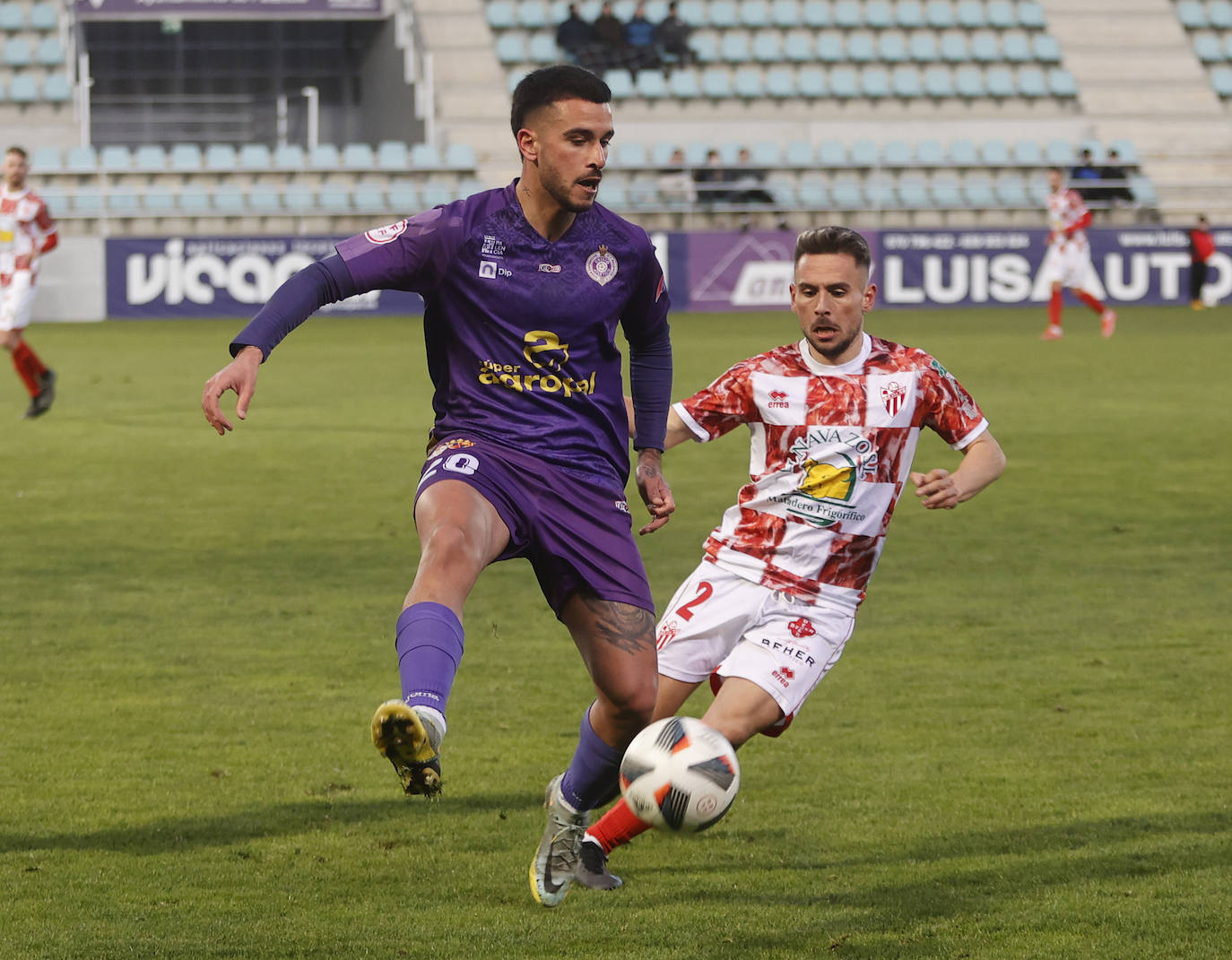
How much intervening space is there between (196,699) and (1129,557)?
→ 17.0 feet

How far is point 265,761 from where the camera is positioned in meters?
5.80

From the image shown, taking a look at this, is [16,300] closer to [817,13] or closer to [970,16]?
[817,13]

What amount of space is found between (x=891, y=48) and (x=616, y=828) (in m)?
32.9

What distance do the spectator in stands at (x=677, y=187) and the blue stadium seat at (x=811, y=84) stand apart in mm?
4775

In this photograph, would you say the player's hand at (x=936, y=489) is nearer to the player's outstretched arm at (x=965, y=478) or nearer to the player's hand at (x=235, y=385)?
the player's outstretched arm at (x=965, y=478)

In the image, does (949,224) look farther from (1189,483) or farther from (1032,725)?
(1032,725)

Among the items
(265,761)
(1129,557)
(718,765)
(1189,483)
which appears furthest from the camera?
(1189,483)

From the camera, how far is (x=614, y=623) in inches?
165

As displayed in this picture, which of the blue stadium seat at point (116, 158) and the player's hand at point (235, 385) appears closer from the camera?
the player's hand at point (235, 385)

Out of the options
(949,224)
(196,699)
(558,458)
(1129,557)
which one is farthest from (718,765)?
(949,224)

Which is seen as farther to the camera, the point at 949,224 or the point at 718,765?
the point at 949,224

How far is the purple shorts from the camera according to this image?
409 centimetres

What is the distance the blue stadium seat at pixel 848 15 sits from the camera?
118 ft

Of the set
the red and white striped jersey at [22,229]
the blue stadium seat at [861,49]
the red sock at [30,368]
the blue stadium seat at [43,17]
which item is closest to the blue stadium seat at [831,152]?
the blue stadium seat at [861,49]
